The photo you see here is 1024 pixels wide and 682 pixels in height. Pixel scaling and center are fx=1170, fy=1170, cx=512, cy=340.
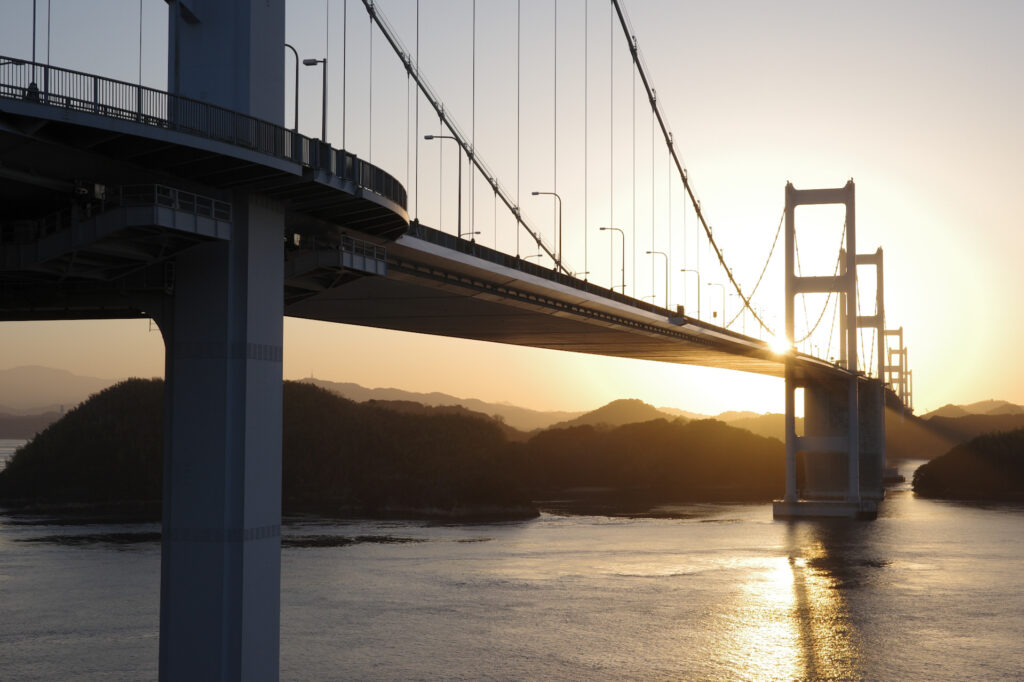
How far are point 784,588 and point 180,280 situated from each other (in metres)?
32.9

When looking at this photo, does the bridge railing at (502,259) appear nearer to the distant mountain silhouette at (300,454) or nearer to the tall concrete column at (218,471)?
the tall concrete column at (218,471)

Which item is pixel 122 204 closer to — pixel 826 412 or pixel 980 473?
pixel 826 412

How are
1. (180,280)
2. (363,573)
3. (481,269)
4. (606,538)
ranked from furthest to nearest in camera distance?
(606,538) → (363,573) → (481,269) → (180,280)

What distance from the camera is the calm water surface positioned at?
103ft

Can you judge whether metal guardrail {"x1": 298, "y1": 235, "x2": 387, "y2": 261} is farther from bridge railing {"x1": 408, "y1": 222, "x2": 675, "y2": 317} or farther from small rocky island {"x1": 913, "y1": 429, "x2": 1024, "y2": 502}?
small rocky island {"x1": 913, "y1": 429, "x2": 1024, "y2": 502}

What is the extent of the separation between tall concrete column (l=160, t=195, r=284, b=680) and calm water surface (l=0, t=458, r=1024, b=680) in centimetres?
826

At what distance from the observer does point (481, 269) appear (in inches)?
1441

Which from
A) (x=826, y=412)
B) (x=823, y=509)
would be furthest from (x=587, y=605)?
(x=826, y=412)

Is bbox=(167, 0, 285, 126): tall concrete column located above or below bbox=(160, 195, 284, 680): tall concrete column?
above

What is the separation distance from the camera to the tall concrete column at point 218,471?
21.2m

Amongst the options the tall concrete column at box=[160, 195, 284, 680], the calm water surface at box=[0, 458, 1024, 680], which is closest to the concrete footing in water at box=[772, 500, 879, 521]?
the calm water surface at box=[0, 458, 1024, 680]

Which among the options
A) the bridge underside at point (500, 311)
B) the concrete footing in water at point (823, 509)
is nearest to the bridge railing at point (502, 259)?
the bridge underside at point (500, 311)

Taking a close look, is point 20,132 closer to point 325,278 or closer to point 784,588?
point 325,278

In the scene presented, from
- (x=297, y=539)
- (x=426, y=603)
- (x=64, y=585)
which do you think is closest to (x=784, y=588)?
(x=426, y=603)
